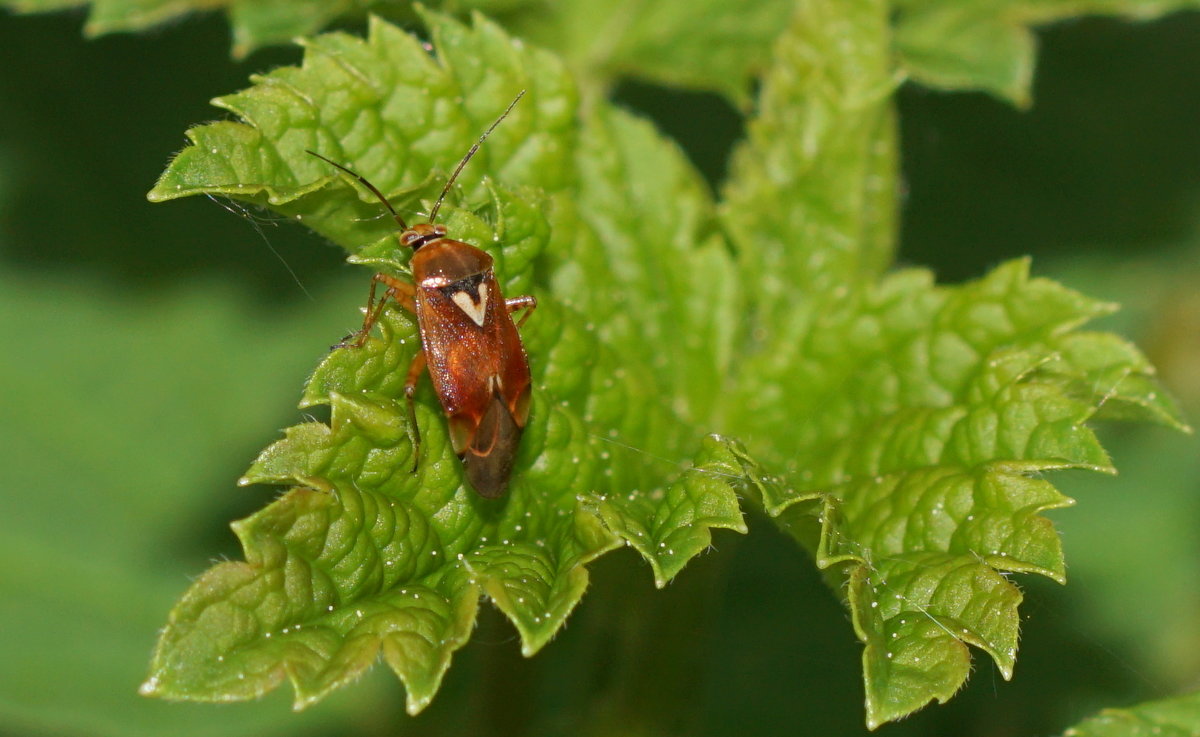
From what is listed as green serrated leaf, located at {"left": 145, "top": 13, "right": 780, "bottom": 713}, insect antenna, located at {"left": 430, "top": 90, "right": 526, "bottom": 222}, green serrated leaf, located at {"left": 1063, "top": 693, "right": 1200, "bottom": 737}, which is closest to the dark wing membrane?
green serrated leaf, located at {"left": 145, "top": 13, "right": 780, "bottom": 713}

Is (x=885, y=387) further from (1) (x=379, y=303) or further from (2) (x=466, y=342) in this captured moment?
(1) (x=379, y=303)

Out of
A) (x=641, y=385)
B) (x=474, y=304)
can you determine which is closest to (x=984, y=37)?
(x=641, y=385)

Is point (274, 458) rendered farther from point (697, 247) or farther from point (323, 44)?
point (697, 247)

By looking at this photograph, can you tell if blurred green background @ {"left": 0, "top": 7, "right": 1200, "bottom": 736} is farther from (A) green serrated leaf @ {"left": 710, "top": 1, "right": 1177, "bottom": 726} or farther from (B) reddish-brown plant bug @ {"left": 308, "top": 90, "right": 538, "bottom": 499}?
(B) reddish-brown plant bug @ {"left": 308, "top": 90, "right": 538, "bottom": 499}

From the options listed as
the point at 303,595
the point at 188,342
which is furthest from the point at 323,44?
the point at 188,342

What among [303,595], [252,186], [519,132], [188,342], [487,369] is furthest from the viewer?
[188,342]

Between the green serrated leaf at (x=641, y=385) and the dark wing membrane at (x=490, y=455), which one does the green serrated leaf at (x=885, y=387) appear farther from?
the dark wing membrane at (x=490, y=455)
